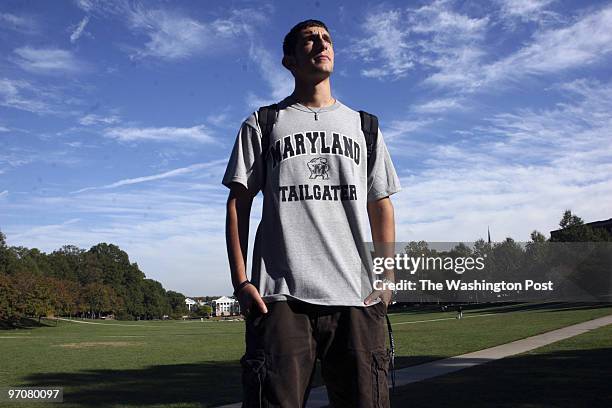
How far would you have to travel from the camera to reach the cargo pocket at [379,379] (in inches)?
102

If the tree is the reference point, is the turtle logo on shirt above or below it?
below

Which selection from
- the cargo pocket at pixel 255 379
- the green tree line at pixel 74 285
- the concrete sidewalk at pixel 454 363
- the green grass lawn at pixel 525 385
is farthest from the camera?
the green tree line at pixel 74 285

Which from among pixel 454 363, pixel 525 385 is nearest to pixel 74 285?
pixel 454 363

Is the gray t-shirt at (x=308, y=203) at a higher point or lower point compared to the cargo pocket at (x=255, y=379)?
higher

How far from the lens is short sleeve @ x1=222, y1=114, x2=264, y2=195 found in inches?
107

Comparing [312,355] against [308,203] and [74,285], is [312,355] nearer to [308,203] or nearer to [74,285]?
[308,203]

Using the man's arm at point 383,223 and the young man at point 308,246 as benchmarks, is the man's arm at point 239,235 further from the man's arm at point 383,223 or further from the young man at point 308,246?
the man's arm at point 383,223

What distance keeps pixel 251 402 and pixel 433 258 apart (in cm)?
8392

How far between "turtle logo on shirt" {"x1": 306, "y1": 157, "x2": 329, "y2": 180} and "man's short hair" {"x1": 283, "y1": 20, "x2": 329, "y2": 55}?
58 centimetres

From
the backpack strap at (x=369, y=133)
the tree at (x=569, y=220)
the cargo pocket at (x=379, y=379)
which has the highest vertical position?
the tree at (x=569, y=220)

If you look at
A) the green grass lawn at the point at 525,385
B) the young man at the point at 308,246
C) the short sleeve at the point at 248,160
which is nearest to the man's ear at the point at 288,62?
the young man at the point at 308,246

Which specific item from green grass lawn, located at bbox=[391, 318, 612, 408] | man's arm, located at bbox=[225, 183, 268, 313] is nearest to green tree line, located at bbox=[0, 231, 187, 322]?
green grass lawn, located at bbox=[391, 318, 612, 408]

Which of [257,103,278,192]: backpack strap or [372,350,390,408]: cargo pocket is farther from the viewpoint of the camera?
[257,103,278,192]: backpack strap

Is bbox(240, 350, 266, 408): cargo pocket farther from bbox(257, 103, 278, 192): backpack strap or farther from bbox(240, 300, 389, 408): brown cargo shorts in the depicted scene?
bbox(257, 103, 278, 192): backpack strap
